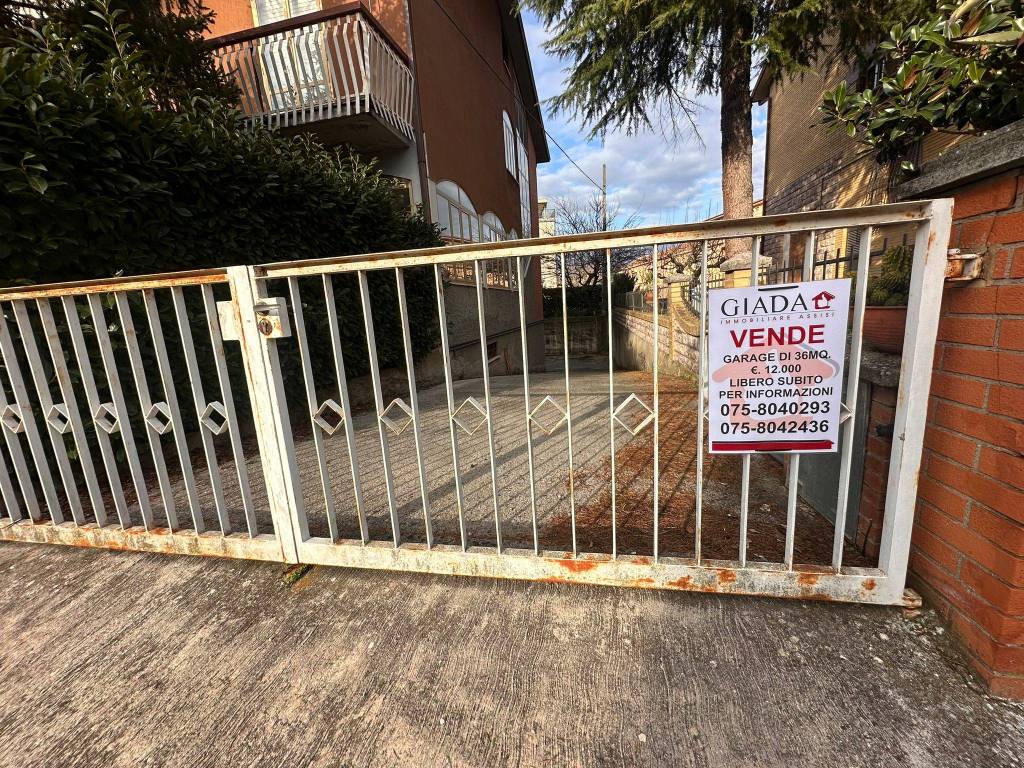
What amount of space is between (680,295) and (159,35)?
852 centimetres

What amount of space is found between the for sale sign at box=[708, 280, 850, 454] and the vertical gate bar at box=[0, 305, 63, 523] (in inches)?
124

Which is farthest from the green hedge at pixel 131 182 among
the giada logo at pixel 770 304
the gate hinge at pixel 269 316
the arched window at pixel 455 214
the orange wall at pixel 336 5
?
the orange wall at pixel 336 5

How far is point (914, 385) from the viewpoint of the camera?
1.29 m

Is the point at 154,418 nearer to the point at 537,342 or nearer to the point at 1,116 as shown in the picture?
the point at 1,116

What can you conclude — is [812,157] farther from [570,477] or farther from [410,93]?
[570,477]

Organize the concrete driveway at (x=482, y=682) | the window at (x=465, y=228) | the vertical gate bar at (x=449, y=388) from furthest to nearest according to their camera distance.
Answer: the window at (x=465, y=228) → the vertical gate bar at (x=449, y=388) → the concrete driveway at (x=482, y=682)

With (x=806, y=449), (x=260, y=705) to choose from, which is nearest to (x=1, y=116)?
(x=260, y=705)

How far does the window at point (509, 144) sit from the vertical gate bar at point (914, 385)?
41.6 feet

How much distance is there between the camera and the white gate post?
1688 mm

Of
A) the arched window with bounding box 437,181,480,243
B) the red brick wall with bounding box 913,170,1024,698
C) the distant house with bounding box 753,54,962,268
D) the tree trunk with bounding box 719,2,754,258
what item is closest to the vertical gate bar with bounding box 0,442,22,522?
the red brick wall with bounding box 913,170,1024,698

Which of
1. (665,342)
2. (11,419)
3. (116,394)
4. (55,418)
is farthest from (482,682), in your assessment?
(665,342)

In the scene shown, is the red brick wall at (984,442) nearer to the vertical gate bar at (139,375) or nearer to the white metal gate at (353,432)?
the white metal gate at (353,432)

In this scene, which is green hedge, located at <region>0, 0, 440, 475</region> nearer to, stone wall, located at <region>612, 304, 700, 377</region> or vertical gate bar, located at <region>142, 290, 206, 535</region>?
vertical gate bar, located at <region>142, 290, 206, 535</region>

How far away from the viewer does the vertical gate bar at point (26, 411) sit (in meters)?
2.04
